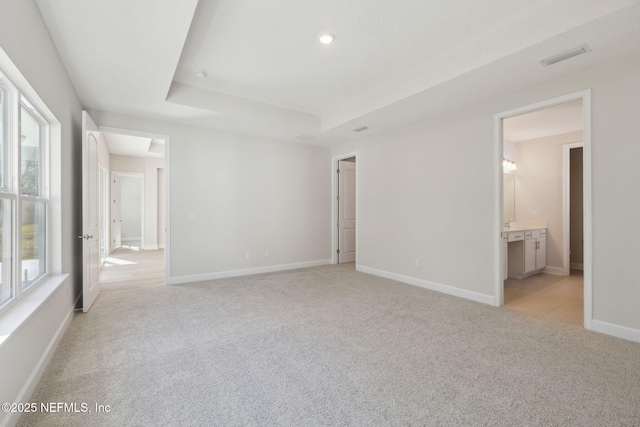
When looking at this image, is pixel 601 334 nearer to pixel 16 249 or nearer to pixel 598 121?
pixel 598 121

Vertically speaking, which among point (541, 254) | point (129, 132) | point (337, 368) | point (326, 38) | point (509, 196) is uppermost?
point (326, 38)

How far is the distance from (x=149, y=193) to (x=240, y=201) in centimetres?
518

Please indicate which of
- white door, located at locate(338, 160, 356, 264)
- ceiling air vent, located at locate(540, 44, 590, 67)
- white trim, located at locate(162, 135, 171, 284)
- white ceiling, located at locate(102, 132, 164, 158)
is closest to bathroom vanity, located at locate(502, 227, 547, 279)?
ceiling air vent, located at locate(540, 44, 590, 67)

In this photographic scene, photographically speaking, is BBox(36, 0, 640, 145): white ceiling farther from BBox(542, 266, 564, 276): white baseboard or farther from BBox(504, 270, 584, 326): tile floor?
BBox(542, 266, 564, 276): white baseboard

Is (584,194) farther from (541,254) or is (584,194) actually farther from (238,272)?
(238,272)

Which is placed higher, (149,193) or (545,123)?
(545,123)

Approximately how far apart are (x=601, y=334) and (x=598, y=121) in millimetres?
1983

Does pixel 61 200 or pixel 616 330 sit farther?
pixel 61 200

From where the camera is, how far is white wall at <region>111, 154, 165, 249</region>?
28.7 ft

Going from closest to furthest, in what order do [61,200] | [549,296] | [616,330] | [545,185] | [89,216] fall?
[616,330] < [61,200] < [89,216] < [549,296] < [545,185]

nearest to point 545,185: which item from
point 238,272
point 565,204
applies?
point 565,204

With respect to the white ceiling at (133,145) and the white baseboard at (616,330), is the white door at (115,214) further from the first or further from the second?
the white baseboard at (616,330)

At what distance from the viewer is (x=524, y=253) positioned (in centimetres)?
493

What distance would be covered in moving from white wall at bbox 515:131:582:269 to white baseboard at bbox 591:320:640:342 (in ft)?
10.2
